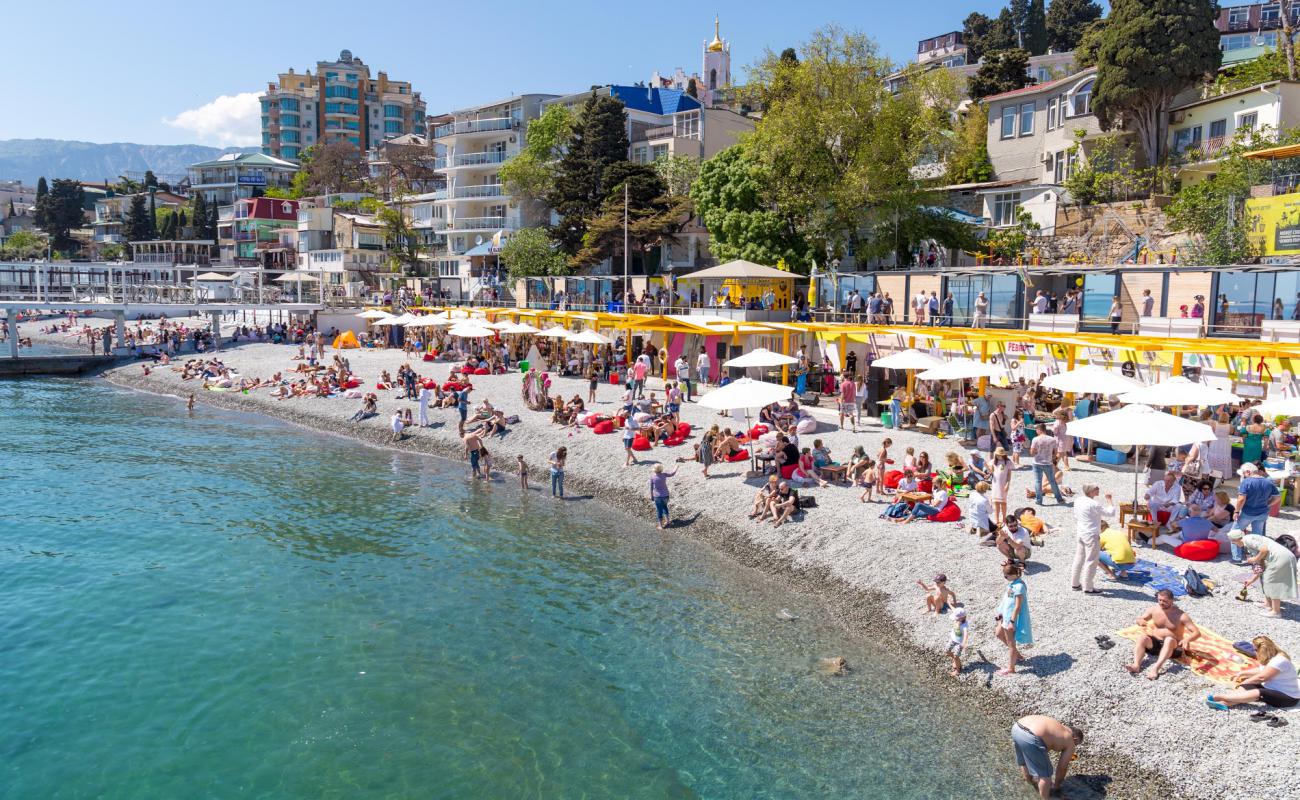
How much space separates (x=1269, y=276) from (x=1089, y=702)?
17499 mm

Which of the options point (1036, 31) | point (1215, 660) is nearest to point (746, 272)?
point (1215, 660)

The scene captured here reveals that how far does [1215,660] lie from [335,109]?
138 m

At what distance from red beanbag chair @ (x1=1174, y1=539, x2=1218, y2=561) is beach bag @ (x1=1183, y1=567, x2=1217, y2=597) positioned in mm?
1272

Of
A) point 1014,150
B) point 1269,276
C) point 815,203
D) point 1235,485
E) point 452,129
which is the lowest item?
point 1235,485

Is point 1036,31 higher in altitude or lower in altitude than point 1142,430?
higher

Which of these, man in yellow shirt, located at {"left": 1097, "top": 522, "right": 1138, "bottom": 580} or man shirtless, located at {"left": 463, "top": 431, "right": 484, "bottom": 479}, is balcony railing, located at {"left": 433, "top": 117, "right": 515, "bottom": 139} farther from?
man in yellow shirt, located at {"left": 1097, "top": 522, "right": 1138, "bottom": 580}

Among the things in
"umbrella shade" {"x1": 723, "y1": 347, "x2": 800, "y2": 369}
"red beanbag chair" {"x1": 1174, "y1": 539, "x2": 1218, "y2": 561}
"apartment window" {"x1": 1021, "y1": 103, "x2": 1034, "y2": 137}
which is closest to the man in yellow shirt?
"red beanbag chair" {"x1": 1174, "y1": 539, "x2": 1218, "y2": 561}

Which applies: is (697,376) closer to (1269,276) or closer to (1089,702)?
(1269,276)

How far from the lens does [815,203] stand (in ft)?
132

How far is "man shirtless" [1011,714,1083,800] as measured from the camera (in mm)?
10023

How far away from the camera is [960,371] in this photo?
21.3 meters

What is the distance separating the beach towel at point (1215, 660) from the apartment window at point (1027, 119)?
129 ft

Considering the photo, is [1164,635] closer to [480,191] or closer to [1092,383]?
[1092,383]

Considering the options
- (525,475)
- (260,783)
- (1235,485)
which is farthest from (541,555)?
(1235,485)
